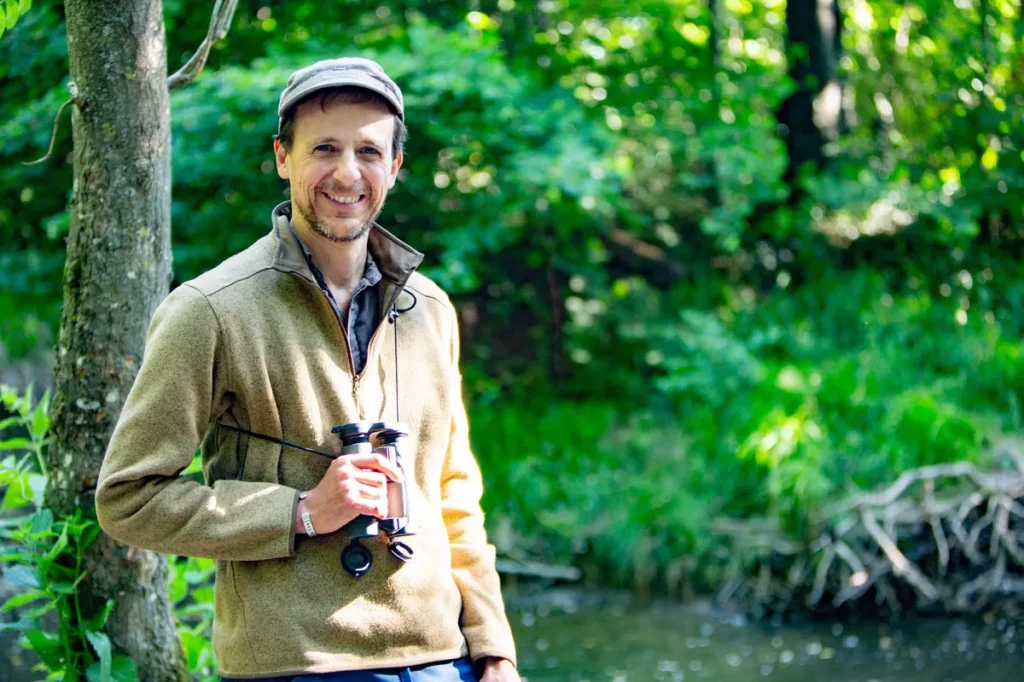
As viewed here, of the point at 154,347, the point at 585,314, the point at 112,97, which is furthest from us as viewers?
the point at 585,314

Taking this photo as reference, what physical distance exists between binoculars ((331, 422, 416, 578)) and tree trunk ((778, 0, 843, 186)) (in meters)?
8.20

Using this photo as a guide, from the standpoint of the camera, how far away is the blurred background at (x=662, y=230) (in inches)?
275

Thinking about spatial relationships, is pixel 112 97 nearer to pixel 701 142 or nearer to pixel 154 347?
pixel 154 347

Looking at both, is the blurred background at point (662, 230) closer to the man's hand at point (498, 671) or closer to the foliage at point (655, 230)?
the foliage at point (655, 230)

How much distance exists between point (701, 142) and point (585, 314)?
1.95 m

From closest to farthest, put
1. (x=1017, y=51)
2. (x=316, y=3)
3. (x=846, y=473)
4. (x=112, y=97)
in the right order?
1. (x=112, y=97)
2. (x=846, y=473)
3. (x=316, y=3)
4. (x=1017, y=51)

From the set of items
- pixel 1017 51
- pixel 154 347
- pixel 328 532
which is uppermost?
pixel 1017 51

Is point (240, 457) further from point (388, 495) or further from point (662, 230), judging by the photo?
point (662, 230)

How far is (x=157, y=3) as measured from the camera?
9.69 ft

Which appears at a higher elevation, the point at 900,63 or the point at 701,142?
the point at 900,63

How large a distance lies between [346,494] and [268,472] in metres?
0.17

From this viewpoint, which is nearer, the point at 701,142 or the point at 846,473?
the point at 846,473

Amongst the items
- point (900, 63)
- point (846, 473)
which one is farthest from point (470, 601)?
point (900, 63)

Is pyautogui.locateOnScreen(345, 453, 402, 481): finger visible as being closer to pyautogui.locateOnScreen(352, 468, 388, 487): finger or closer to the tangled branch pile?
pyautogui.locateOnScreen(352, 468, 388, 487): finger
